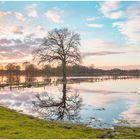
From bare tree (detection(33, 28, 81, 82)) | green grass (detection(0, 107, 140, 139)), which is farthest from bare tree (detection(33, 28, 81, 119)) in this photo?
green grass (detection(0, 107, 140, 139))

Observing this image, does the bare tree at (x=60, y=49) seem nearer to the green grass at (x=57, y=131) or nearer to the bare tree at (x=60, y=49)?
the bare tree at (x=60, y=49)

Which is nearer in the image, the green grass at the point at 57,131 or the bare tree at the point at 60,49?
the green grass at the point at 57,131

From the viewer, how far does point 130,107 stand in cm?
2297

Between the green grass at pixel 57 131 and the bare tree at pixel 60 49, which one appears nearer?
the green grass at pixel 57 131

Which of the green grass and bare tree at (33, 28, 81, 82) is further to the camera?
bare tree at (33, 28, 81, 82)

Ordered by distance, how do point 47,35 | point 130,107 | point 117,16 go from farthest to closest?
1. point 47,35
2. point 117,16
3. point 130,107

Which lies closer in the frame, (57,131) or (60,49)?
(57,131)

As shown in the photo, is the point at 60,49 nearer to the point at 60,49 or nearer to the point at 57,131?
the point at 60,49

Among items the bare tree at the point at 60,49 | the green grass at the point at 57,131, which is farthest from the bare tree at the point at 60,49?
the green grass at the point at 57,131

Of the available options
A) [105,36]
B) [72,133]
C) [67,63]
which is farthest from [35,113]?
[67,63]

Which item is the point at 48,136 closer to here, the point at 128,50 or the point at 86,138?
the point at 86,138

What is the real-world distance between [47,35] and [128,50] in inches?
1298

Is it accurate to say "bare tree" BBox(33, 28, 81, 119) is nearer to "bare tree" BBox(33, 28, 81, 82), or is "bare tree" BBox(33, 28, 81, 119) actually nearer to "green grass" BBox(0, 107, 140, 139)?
"bare tree" BBox(33, 28, 81, 82)

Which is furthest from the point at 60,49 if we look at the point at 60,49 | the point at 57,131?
the point at 57,131
